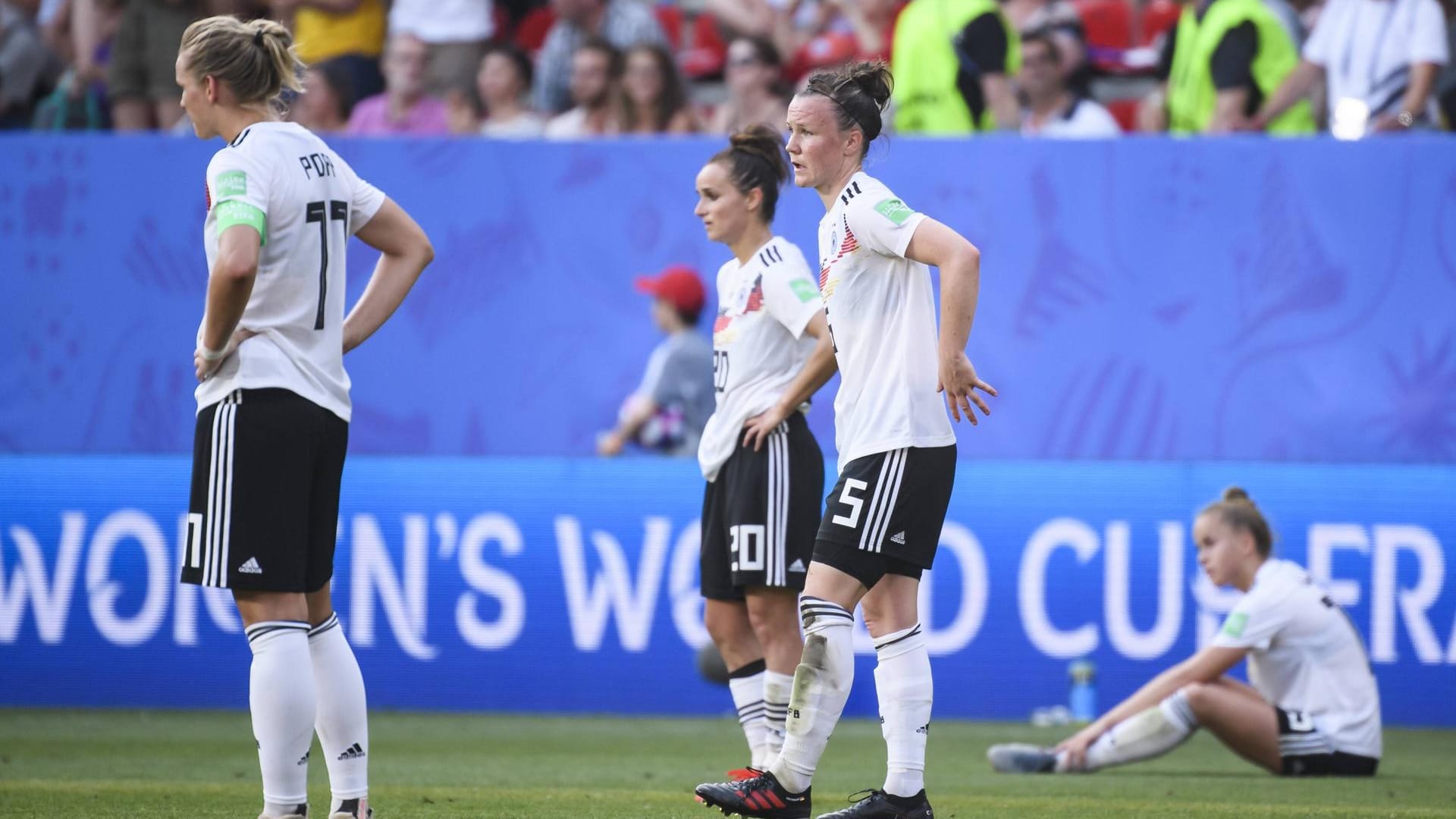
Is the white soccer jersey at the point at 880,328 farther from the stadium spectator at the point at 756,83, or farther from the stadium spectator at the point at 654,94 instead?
the stadium spectator at the point at 654,94

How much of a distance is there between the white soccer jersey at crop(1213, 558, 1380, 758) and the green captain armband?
4175 mm

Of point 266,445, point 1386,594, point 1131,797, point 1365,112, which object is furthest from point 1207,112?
point 266,445

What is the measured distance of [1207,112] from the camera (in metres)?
10.8

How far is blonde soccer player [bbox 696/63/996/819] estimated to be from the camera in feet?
15.9

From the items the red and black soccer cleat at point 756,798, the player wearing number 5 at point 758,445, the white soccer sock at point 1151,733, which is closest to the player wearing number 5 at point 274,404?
the red and black soccer cleat at point 756,798

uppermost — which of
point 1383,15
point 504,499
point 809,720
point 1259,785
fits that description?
point 1383,15

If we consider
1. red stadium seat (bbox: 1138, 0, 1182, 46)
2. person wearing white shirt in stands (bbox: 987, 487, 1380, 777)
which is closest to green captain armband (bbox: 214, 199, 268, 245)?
person wearing white shirt in stands (bbox: 987, 487, 1380, 777)

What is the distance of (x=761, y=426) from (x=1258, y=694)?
2.53 m

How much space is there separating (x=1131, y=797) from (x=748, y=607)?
59.8 inches

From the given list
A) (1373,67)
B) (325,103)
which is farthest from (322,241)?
(1373,67)

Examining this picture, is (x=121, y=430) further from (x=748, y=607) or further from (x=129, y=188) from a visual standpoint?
(x=748, y=607)

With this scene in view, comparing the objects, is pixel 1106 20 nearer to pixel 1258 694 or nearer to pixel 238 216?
pixel 1258 694

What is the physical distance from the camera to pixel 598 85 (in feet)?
36.5

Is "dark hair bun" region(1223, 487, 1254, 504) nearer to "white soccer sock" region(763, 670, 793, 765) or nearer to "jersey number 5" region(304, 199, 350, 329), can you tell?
"white soccer sock" region(763, 670, 793, 765)
